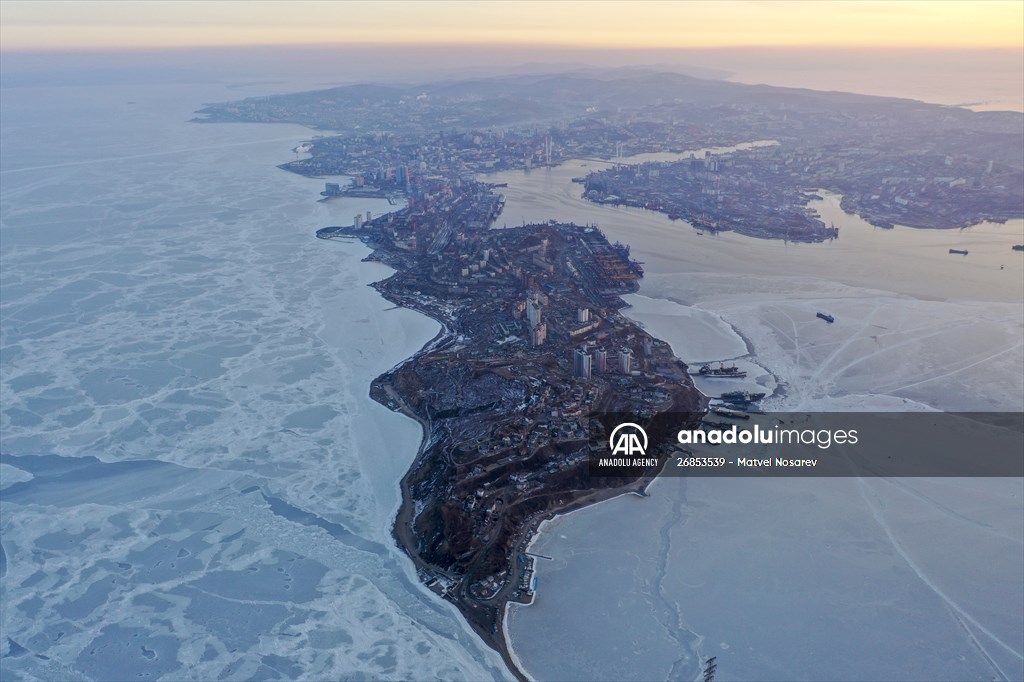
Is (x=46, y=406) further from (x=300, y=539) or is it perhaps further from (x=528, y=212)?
(x=528, y=212)

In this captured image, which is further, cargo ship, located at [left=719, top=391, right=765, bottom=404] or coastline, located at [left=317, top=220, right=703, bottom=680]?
cargo ship, located at [left=719, top=391, right=765, bottom=404]

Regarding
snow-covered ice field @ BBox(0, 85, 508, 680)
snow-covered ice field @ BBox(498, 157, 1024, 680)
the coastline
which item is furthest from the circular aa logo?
snow-covered ice field @ BBox(0, 85, 508, 680)

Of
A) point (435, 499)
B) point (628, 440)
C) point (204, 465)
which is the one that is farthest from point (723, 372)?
point (204, 465)

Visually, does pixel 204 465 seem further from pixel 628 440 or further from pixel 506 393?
pixel 628 440

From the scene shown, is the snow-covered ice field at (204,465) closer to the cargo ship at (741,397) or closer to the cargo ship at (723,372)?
the cargo ship at (741,397)

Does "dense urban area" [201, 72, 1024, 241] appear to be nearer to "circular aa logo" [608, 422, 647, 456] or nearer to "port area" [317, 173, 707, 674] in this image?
"port area" [317, 173, 707, 674]
